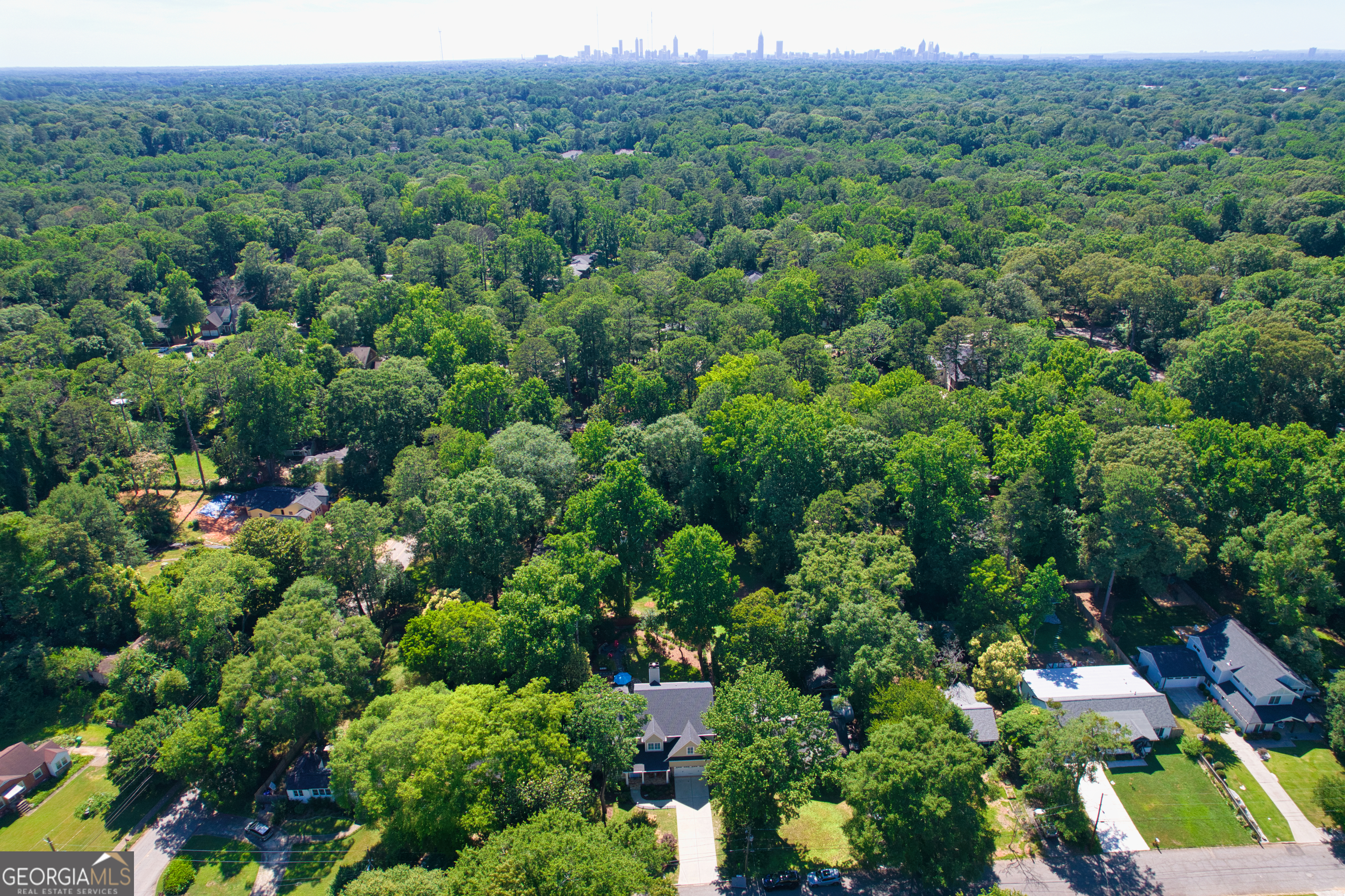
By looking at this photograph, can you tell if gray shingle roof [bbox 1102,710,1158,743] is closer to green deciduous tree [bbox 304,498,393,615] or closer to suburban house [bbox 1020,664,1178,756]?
suburban house [bbox 1020,664,1178,756]

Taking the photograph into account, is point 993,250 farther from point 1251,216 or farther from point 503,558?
point 503,558

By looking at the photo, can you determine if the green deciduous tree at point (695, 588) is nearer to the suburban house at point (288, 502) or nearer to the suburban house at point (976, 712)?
the suburban house at point (976, 712)

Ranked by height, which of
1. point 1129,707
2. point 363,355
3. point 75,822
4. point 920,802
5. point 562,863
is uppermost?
point 363,355

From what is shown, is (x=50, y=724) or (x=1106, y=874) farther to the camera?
(x=50, y=724)

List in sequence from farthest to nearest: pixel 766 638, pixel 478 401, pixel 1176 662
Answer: pixel 478 401 → pixel 1176 662 → pixel 766 638

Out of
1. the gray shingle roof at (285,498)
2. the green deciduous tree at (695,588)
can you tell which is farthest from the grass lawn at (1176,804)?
the gray shingle roof at (285,498)

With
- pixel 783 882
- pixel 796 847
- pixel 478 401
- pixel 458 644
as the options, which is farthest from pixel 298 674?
pixel 478 401

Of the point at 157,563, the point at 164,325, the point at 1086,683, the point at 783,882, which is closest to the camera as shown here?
the point at 783,882

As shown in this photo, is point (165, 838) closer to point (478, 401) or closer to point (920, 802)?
point (478, 401)

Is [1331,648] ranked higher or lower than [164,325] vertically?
lower
